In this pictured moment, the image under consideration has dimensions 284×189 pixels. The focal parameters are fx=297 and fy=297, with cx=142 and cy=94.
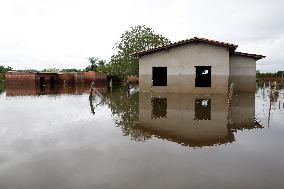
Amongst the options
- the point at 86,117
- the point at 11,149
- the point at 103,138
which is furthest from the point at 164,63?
the point at 11,149

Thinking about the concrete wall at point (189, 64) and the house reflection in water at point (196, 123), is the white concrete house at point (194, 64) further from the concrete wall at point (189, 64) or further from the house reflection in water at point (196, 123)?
the house reflection in water at point (196, 123)

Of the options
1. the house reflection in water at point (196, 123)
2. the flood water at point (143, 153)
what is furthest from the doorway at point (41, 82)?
the flood water at point (143, 153)

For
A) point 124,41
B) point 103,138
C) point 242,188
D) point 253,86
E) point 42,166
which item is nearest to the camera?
point 242,188

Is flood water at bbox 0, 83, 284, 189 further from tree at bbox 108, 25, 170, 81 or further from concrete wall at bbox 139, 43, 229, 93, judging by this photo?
tree at bbox 108, 25, 170, 81

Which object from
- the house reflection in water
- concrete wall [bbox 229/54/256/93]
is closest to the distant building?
concrete wall [bbox 229/54/256/93]

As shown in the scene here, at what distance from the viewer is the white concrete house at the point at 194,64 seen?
75.2 ft

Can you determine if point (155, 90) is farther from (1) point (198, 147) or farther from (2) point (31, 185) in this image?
(2) point (31, 185)

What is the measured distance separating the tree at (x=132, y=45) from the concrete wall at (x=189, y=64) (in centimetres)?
1832

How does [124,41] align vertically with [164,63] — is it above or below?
above

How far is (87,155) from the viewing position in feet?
22.9

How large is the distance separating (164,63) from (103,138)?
1591 centimetres

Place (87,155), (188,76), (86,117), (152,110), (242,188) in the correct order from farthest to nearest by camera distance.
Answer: (188,76), (152,110), (86,117), (87,155), (242,188)

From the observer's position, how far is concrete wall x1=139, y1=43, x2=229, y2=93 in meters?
23.0

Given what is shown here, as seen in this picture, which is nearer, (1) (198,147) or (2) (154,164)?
(2) (154,164)
